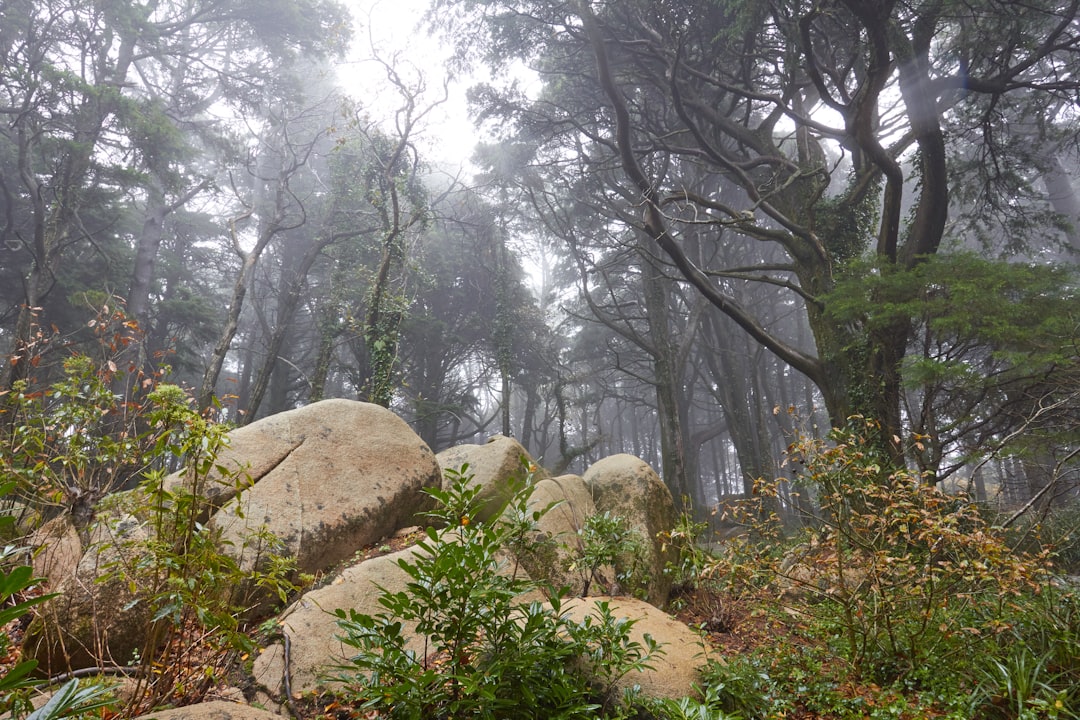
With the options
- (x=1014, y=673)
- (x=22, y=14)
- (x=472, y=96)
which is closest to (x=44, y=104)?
(x=22, y=14)

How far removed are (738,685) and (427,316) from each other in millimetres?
16099

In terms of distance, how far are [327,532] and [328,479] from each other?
54 centimetres

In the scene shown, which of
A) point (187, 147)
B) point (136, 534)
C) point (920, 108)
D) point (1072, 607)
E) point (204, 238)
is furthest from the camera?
point (204, 238)

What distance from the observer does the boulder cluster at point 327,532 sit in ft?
10.2

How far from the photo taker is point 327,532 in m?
4.69

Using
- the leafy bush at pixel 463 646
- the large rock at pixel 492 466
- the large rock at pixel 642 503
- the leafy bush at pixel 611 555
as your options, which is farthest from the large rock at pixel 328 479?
the leafy bush at pixel 463 646

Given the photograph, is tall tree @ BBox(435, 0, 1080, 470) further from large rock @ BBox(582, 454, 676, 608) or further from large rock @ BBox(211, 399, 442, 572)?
large rock @ BBox(211, 399, 442, 572)

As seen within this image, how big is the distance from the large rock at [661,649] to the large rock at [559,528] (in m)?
0.66

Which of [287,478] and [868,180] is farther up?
[868,180]

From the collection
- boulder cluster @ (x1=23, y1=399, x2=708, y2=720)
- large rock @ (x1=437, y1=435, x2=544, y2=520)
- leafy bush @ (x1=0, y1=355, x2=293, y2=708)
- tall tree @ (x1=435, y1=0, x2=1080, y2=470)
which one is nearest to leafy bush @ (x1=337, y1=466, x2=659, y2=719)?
boulder cluster @ (x1=23, y1=399, x2=708, y2=720)

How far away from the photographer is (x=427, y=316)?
1814 centimetres

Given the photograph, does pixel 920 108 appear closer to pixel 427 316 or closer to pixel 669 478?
pixel 669 478

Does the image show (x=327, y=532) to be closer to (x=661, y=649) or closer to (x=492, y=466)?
(x=492, y=466)

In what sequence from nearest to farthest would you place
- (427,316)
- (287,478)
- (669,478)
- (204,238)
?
(287,478) → (669,478) → (427,316) → (204,238)
